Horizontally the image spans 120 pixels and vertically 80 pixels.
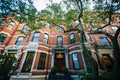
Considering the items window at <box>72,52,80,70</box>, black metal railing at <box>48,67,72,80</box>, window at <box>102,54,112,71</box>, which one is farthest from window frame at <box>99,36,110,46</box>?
black metal railing at <box>48,67,72,80</box>

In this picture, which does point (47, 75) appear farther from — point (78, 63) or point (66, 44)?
point (66, 44)

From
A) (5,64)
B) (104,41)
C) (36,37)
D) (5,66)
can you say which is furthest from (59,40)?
(5,66)

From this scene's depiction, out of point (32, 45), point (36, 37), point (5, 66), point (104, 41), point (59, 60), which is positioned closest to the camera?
point (5, 66)

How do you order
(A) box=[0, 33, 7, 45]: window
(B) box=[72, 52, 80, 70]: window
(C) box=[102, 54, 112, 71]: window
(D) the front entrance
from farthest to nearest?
1. (A) box=[0, 33, 7, 45]: window
2. (D) the front entrance
3. (C) box=[102, 54, 112, 71]: window
4. (B) box=[72, 52, 80, 70]: window

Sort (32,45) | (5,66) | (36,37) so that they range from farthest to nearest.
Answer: (36,37), (32,45), (5,66)

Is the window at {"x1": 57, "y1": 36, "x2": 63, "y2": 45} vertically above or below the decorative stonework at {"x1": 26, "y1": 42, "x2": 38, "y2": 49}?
above

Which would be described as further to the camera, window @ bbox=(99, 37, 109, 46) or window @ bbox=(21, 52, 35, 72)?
window @ bbox=(99, 37, 109, 46)

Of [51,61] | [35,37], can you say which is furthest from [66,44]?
[35,37]

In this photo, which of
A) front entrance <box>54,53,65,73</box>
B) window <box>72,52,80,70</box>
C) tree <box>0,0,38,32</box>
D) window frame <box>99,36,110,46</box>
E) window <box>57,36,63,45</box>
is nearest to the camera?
tree <box>0,0,38,32</box>

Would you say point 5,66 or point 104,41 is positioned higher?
point 104,41

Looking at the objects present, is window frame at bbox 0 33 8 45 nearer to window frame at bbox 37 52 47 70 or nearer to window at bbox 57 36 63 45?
window frame at bbox 37 52 47 70

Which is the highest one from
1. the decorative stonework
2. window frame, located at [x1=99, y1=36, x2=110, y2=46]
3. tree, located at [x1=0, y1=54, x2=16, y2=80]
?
window frame, located at [x1=99, y1=36, x2=110, y2=46]

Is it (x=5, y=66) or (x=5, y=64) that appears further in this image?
(x=5, y=64)

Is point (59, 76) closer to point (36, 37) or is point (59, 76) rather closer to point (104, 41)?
point (36, 37)
